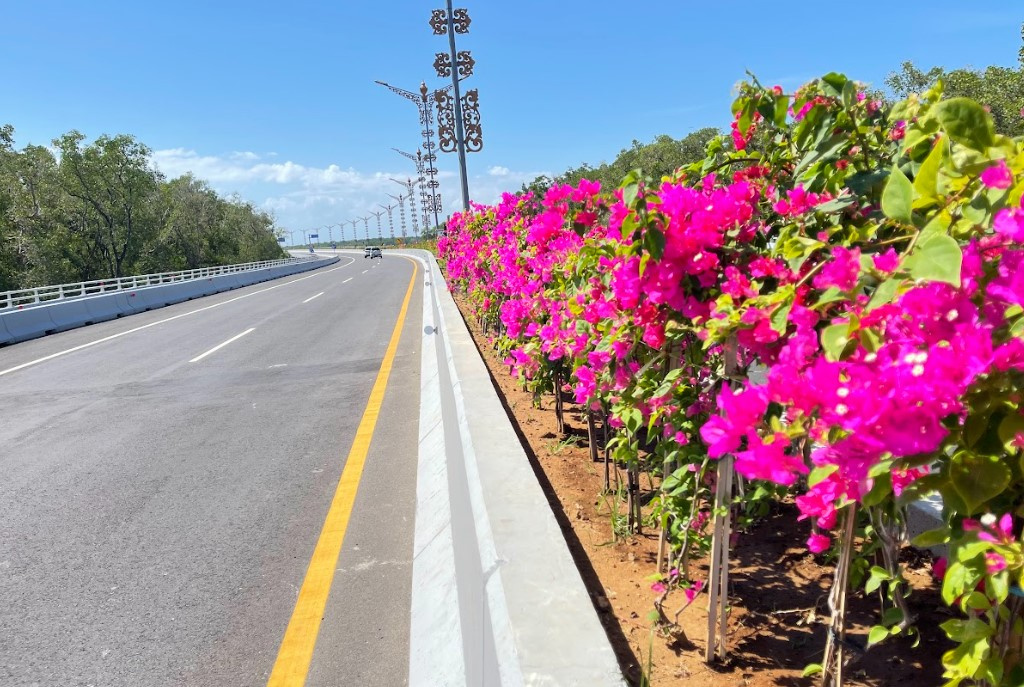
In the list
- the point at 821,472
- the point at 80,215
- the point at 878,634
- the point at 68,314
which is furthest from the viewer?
the point at 80,215

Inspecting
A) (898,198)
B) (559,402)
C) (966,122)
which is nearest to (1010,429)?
(898,198)

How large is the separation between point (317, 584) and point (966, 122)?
3.55 meters

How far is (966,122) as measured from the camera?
1.50 m

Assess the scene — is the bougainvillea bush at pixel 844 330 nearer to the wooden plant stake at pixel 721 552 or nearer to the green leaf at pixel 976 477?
the green leaf at pixel 976 477

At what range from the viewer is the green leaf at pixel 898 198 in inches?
58.8

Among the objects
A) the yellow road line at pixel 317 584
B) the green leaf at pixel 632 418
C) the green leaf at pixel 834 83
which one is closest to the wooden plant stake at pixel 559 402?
the yellow road line at pixel 317 584

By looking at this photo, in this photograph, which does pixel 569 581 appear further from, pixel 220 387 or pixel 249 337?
pixel 249 337

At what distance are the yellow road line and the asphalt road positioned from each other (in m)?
0.05

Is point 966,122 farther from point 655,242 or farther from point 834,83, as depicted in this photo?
point 655,242

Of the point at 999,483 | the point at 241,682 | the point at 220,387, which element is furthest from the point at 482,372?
the point at 999,483

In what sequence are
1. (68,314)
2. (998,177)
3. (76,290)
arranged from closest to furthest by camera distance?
(998,177) → (68,314) → (76,290)

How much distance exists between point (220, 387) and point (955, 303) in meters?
9.27

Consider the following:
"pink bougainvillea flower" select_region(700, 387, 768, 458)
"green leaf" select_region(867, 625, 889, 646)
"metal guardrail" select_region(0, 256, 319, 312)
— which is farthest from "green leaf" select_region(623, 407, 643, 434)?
"metal guardrail" select_region(0, 256, 319, 312)

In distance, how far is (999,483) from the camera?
1377 millimetres
